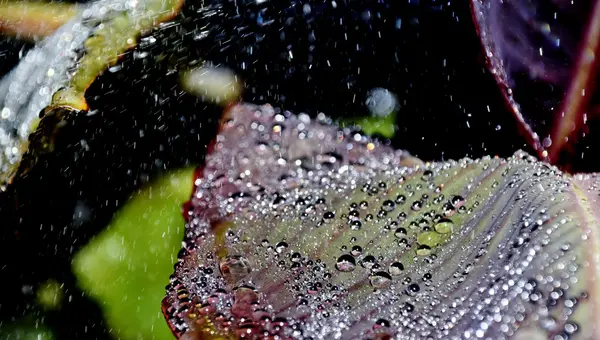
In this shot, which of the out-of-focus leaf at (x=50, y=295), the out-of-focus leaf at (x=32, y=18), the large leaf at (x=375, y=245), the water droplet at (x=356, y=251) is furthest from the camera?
the out-of-focus leaf at (x=50, y=295)

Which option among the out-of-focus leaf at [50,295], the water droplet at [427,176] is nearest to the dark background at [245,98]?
the out-of-focus leaf at [50,295]

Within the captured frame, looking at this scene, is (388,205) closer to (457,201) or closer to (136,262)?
(457,201)

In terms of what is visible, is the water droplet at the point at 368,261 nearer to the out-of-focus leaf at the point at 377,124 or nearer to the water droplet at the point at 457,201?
the water droplet at the point at 457,201

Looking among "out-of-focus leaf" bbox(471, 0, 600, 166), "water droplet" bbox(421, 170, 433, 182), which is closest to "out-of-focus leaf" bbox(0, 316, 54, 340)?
"water droplet" bbox(421, 170, 433, 182)

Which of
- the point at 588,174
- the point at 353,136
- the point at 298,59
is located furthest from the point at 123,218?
the point at 588,174

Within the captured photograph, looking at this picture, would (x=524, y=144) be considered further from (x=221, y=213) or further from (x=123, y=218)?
(x=123, y=218)

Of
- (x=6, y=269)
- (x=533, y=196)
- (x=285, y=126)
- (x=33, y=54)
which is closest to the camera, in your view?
(x=533, y=196)

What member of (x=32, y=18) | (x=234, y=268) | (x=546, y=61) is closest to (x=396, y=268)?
(x=234, y=268)
